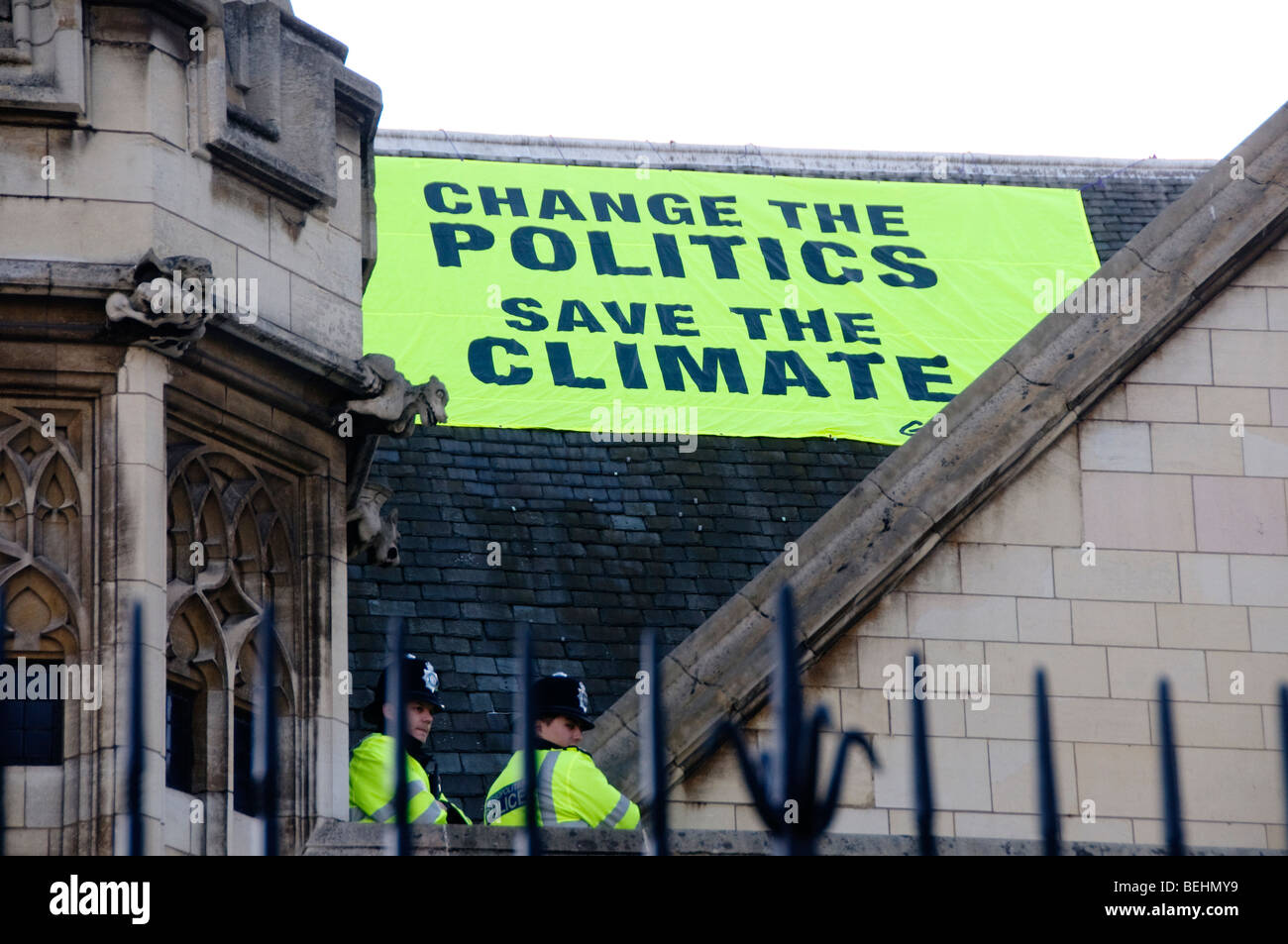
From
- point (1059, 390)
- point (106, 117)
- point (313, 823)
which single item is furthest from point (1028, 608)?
point (106, 117)

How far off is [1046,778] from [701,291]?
1560cm

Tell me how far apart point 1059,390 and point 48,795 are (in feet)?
17.5

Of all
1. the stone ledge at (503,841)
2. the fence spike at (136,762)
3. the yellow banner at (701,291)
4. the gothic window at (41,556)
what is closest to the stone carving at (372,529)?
the gothic window at (41,556)

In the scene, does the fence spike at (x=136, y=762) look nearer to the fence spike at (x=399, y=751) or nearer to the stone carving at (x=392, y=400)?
the fence spike at (x=399, y=751)

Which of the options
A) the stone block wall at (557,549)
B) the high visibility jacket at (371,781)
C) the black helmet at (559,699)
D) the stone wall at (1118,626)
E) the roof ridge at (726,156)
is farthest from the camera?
the roof ridge at (726,156)

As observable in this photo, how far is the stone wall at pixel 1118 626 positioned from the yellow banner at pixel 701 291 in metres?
7.02

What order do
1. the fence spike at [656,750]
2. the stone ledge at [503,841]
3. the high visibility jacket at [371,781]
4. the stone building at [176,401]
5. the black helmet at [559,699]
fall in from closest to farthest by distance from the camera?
the fence spike at [656,750] → the stone ledge at [503,841] → the stone building at [176,401] → the high visibility jacket at [371,781] → the black helmet at [559,699]

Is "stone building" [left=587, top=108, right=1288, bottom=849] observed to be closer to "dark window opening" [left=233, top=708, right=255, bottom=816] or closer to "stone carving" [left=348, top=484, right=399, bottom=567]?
"stone carving" [left=348, top=484, right=399, bottom=567]

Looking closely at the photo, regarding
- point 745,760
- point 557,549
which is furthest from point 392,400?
point 557,549

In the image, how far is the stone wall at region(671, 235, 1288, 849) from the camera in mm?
11562

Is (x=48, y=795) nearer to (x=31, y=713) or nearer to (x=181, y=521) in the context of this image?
(x=31, y=713)

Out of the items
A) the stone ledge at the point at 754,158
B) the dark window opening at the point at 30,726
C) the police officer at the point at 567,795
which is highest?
the stone ledge at the point at 754,158

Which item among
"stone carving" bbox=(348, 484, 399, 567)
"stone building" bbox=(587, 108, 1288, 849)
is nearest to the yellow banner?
"stone building" bbox=(587, 108, 1288, 849)

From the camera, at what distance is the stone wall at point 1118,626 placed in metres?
11.6
